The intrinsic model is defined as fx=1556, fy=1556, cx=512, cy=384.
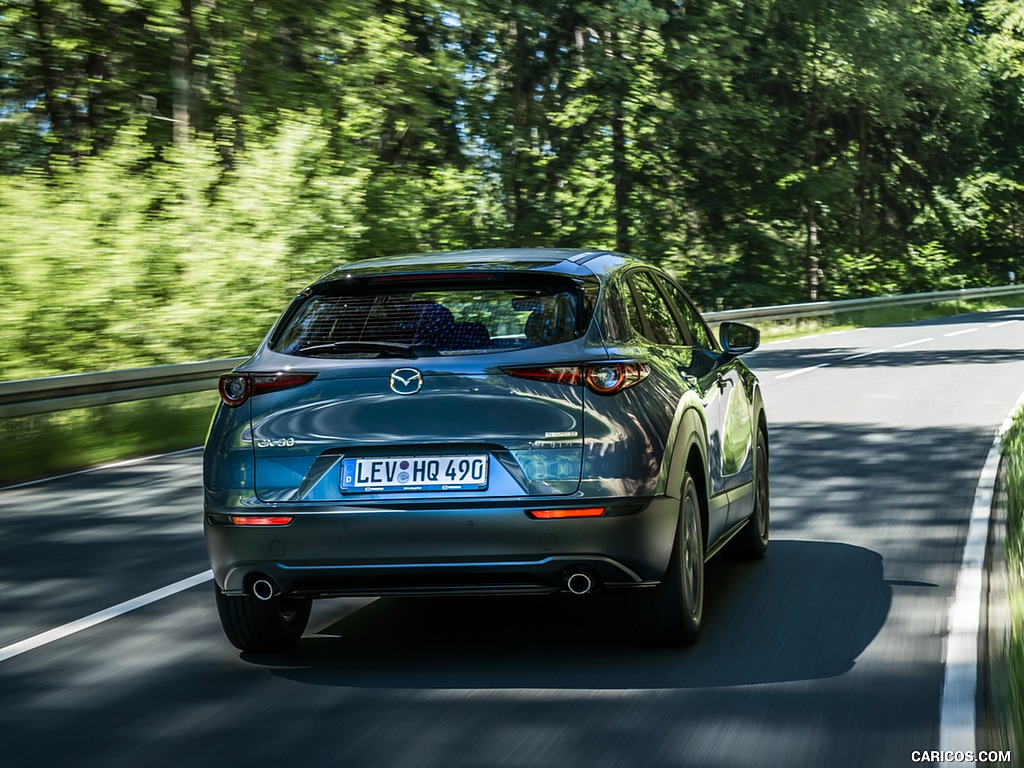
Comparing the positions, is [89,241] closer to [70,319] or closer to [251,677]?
[70,319]

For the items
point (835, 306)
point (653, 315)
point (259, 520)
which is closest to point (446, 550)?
point (259, 520)

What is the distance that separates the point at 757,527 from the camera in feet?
26.0

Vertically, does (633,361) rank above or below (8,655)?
above

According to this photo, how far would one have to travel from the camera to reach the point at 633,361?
18.8ft

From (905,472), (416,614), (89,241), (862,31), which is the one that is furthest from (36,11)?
(862,31)

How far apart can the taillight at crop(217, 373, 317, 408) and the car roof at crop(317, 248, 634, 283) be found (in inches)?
20.9

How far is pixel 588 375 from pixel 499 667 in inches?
45.0

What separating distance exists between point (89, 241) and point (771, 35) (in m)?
29.3

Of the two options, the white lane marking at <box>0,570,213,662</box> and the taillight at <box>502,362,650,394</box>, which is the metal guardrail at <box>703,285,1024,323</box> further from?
the taillight at <box>502,362,650,394</box>

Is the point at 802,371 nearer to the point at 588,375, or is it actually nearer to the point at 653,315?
the point at 653,315

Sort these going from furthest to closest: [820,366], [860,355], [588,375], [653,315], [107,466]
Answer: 1. [860,355]
2. [820,366]
3. [107,466]
4. [653,315]
5. [588,375]

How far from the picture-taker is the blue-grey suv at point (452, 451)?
5488 mm

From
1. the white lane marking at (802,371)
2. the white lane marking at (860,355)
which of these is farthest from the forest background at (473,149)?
the white lane marking at (860,355)

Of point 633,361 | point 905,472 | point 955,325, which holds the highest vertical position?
point 633,361
